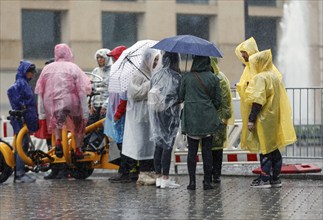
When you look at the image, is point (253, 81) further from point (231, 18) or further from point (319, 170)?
point (231, 18)

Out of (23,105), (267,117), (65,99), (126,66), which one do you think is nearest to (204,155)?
(267,117)

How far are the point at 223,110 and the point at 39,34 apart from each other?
2612 centimetres

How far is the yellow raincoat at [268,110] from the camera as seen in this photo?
1342cm

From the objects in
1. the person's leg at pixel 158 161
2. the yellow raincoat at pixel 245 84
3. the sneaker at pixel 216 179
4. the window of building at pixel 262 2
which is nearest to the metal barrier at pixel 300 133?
the sneaker at pixel 216 179

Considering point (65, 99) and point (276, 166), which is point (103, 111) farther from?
point (276, 166)

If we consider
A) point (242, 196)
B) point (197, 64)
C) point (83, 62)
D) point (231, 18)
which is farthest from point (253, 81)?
point (231, 18)

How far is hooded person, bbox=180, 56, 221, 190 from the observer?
1314 cm

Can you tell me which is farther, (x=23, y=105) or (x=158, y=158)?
(x=23, y=105)

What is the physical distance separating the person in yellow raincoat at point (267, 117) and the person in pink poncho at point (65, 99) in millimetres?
2831

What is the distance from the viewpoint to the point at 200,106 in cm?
1313

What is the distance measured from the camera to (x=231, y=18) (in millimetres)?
43031

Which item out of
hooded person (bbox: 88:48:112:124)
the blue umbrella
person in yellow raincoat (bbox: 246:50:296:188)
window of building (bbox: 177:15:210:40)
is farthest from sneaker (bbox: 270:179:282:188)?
window of building (bbox: 177:15:210:40)

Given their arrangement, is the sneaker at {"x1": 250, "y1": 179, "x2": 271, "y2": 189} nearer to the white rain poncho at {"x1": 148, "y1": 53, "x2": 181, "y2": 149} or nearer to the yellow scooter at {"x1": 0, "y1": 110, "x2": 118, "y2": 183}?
the white rain poncho at {"x1": 148, "y1": 53, "x2": 181, "y2": 149}

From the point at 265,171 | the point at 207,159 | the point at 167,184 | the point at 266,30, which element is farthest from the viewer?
the point at 266,30
